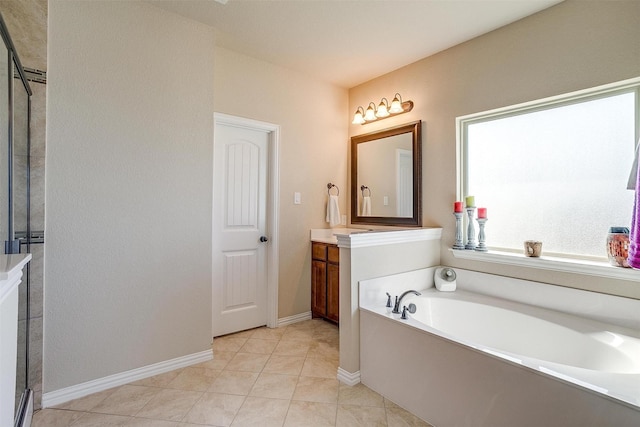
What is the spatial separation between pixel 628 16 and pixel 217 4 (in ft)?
8.21

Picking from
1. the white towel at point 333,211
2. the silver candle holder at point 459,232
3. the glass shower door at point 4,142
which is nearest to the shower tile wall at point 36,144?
the glass shower door at point 4,142

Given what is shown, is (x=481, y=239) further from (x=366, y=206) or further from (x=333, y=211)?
(x=333, y=211)

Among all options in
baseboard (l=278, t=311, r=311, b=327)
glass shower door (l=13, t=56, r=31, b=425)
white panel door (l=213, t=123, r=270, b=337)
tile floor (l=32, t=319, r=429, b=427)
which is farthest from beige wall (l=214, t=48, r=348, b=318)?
glass shower door (l=13, t=56, r=31, b=425)

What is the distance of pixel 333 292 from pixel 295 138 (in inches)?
61.9

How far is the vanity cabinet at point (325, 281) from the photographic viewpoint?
2.97m

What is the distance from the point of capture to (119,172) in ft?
6.55

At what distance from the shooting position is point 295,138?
124 inches

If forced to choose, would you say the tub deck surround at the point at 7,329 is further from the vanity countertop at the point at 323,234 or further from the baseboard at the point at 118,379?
the vanity countertop at the point at 323,234

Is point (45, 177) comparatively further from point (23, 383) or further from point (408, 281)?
point (408, 281)

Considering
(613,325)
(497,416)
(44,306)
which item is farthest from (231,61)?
(613,325)

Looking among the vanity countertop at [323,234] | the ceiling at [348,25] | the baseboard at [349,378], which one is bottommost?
the baseboard at [349,378]

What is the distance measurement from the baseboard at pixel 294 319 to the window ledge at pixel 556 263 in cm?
158

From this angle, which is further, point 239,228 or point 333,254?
point 333,254

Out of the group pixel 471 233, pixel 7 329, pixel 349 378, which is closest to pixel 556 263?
pixel 471 233
